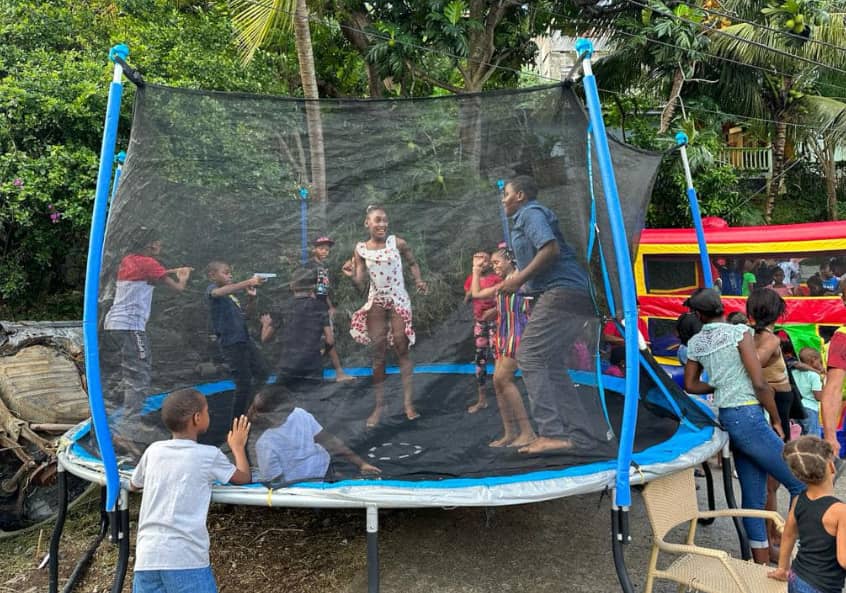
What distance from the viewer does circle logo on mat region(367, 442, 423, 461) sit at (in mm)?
2850

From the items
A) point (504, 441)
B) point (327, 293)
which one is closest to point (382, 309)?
point (327, 293)

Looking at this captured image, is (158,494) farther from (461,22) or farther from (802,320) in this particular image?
(461,22)

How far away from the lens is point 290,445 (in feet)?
9.13

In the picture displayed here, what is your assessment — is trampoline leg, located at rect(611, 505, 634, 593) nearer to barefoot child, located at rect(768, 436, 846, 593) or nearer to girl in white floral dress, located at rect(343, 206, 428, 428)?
barefoot child, located at rect(768, 436, 846, 593)

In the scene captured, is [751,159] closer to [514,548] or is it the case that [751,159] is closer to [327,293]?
[514,548]

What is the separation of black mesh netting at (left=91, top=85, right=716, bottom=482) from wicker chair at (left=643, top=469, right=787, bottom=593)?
0.31 metres

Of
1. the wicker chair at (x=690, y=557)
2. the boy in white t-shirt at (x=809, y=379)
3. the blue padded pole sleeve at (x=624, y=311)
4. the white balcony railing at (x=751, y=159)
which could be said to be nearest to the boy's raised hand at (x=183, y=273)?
the blue padded pole sleeve at (x=624, y=311)

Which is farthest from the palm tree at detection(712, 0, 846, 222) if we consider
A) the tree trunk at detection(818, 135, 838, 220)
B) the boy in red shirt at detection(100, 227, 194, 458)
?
the boy in red shirt at detection(100, 227, 194, 458)

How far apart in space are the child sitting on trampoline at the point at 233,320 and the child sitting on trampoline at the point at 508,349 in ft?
3.56

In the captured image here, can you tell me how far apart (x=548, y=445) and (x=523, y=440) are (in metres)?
0.11

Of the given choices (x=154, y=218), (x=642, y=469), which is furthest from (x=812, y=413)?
(x=154, y=218)

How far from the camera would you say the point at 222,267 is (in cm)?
301

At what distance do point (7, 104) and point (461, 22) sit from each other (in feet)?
16.4

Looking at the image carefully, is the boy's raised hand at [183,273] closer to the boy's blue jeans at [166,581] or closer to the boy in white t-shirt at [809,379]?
the boy's blue jeans at [166,581]
